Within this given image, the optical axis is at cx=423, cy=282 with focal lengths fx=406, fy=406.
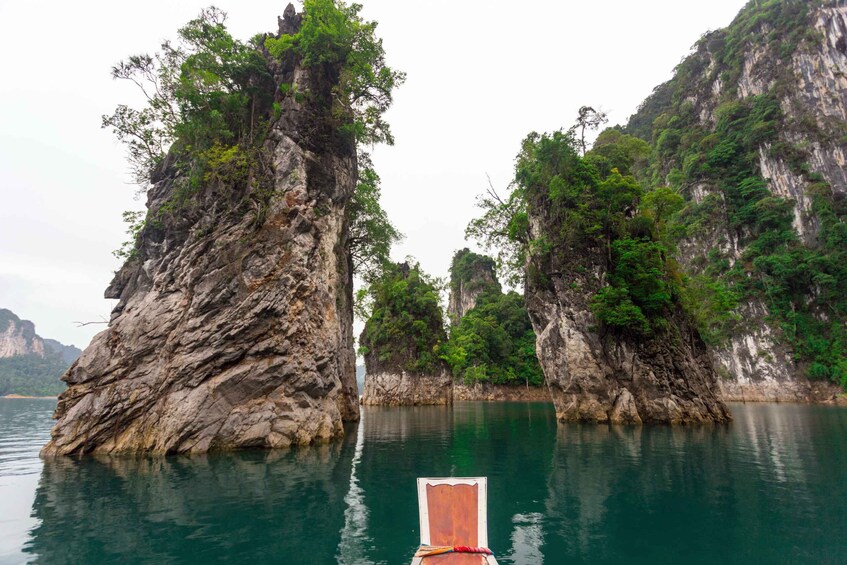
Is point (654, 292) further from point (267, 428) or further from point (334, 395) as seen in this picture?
point (267, 428)

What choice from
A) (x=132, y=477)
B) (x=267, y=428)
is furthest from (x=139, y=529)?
(x=267, y=428)

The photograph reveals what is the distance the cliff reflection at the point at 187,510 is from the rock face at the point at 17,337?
7990 inches

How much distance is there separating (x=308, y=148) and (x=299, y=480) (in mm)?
17519

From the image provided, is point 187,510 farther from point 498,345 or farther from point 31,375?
point 31,375

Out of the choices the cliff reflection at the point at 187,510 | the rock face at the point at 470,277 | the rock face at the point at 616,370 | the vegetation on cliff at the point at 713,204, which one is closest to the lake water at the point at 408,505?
the cliff reflection at the point at 187,510

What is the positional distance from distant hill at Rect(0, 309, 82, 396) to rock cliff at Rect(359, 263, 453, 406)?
110m

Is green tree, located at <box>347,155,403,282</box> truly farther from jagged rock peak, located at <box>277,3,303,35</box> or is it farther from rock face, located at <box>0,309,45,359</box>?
rock face, located at <box>0,309,45,359</box>

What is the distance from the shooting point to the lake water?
23.4 feet

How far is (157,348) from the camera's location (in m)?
17.6

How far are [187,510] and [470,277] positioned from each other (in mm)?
83283

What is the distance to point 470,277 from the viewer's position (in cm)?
9075

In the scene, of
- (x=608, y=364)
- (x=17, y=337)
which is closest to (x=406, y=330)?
(x=608, y=364)

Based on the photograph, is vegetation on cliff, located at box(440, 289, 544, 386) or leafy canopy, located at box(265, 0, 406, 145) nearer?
leafy canopy, located at box(265, 0, 406, 145)

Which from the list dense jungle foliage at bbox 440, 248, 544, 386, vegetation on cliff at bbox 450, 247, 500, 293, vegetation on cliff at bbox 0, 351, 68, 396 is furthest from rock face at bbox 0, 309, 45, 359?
dense jungle foliage at bbox 440, 248, 544, 386
